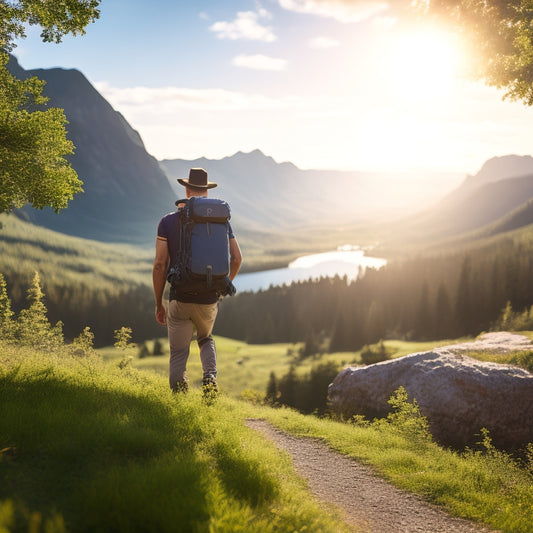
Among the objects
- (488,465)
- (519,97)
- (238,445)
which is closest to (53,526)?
(238,445)

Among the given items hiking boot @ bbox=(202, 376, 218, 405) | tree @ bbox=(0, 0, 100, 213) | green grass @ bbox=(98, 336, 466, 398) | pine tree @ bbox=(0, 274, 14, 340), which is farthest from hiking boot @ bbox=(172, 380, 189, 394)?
green grass @ bbox=(98, 336, 466, 398)

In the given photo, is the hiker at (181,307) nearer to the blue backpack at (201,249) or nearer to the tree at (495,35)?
the blue backpack at (201,249)

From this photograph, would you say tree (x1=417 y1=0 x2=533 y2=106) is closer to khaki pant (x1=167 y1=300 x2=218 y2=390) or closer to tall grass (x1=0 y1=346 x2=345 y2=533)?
khaki pant (x1=167 y1=300 x2=218 y2=390)

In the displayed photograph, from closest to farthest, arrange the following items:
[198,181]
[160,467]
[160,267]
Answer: [160,467] < [160,267] < [198,181]

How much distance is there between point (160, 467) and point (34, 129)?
24.5 feet

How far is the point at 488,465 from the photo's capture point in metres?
7.51

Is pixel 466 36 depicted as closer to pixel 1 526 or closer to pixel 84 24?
pixel 84 24

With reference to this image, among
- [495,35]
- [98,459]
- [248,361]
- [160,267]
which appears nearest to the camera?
[98,459]

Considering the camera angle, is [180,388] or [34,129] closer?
[180,388]

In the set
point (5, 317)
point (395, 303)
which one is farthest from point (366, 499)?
point (395, 303)

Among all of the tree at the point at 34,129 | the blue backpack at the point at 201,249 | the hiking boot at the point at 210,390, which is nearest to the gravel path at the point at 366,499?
the hiking boot at the point at 210,390

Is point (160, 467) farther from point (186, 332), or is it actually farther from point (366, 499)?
point (186, 332)

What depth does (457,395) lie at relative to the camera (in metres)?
11.8

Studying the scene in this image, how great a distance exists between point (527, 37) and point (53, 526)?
620 inches
